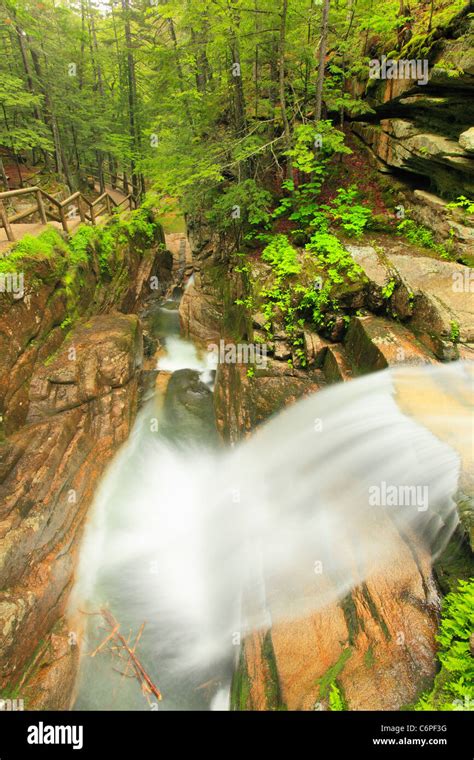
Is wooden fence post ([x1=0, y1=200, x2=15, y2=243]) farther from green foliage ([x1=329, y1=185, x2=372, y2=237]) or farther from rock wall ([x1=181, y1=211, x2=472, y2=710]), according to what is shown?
Result: green foliage ([x1=329, y1=185, x2=372, y2=237])

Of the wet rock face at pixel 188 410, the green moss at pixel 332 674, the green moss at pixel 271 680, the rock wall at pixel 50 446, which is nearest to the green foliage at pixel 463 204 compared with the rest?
the wet rock face at pixel 188 410

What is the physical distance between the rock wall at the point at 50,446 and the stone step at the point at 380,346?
5.72m

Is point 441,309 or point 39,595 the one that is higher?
point 441,309

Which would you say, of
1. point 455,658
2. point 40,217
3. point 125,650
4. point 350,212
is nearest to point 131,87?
point 40,217

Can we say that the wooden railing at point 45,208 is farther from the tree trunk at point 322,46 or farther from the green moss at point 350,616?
the green moss at point 350,616

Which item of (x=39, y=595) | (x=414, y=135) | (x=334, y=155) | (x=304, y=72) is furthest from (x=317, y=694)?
(x=304, y=72)

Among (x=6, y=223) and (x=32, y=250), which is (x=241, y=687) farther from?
(x=6, y=223)

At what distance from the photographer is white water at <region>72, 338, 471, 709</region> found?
4.66m

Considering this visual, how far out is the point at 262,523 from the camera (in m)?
6.26

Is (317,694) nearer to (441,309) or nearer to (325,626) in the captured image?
(325,626)

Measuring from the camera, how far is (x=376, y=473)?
16.6ft

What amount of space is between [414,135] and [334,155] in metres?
2.46

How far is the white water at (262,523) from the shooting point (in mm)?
4656

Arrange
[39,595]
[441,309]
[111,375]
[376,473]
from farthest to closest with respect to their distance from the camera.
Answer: [111,375], [441,309], [39,595], [376,473]
